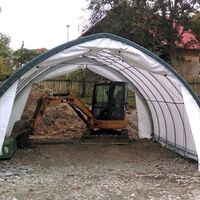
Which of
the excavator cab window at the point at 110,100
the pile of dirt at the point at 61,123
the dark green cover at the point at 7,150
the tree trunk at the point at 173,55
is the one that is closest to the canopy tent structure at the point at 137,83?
the dark green cover at the point at 7,150

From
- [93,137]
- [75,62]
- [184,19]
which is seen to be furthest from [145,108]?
[184,19]

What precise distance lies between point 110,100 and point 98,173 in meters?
6.53

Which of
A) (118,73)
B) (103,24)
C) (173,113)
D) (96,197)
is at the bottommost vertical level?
(96,197)

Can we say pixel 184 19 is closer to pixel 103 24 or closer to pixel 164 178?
pixel 103 24

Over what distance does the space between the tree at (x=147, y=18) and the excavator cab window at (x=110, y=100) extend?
6.91 metres

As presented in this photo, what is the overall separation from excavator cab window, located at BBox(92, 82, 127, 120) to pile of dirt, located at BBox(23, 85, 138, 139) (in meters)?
1.51

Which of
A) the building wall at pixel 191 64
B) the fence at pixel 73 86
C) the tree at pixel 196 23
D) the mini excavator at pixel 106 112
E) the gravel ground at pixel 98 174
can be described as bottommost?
the gravel ground at pixel 98 174

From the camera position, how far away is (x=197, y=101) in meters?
11.1

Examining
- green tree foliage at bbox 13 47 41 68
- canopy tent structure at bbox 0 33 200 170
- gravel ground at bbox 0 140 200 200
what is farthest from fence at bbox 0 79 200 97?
gravel ground at bbox 0 140 200 200

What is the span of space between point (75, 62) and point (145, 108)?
10.6ft

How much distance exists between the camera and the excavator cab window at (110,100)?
16766 millimetres

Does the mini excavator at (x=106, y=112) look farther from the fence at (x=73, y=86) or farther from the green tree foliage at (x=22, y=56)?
the green tree foliage at (x=22, y=56)

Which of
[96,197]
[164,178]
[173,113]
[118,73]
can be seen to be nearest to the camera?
[96,197]

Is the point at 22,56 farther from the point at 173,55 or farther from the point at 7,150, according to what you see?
the point at 7,150
